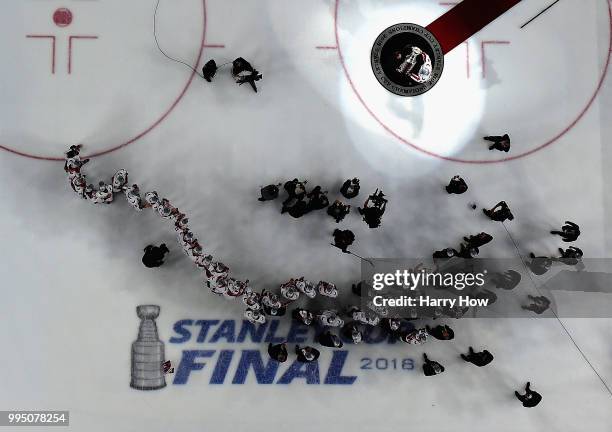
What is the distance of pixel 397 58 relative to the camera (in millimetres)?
4676

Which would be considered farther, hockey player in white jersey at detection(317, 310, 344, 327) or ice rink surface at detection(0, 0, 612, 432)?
ice rink surface at detection(0, 0, 612, 432)

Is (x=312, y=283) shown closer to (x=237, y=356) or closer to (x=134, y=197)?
(x=237, y=356)

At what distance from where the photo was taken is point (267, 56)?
468 cm

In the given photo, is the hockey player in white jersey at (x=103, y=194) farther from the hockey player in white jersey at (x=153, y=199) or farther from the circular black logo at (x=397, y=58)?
the circular black logo at (x=397, y=58)

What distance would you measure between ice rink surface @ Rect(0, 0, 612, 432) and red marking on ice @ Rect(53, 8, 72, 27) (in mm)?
36

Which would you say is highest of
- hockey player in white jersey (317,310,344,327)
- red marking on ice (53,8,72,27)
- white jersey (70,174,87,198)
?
red marking on ice (53,8,72,27)

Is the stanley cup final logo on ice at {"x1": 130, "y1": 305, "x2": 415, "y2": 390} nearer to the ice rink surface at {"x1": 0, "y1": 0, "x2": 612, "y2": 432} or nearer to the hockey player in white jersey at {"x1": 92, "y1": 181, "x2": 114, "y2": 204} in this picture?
the ice rink surface at {"x1": 0, "y1": 0, "x2": 612, "y2": 432}

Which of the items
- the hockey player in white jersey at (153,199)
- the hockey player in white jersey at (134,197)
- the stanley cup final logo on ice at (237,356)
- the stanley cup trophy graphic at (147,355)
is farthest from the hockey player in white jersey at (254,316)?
the hockey player in white jersey at (134,197)

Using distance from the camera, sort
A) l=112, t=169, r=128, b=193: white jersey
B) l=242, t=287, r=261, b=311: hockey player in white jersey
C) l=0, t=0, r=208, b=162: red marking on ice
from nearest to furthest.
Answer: l=242, t=287, r=261, b=311: hockey player in white jersey
l=112, t=169, r=128, b=193: white jersey
l=0, t=0, r=208, b=162: red marking on ice

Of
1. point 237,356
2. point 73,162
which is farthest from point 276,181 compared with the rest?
point 73,162

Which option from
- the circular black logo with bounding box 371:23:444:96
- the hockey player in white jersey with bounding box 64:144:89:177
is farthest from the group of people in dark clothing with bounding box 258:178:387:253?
the hockey player in white jersey with bounding box 64:144:89:177

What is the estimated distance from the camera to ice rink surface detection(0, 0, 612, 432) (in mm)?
4469

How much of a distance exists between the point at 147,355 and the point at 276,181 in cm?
182

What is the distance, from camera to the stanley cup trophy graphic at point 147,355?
4.45 metres
